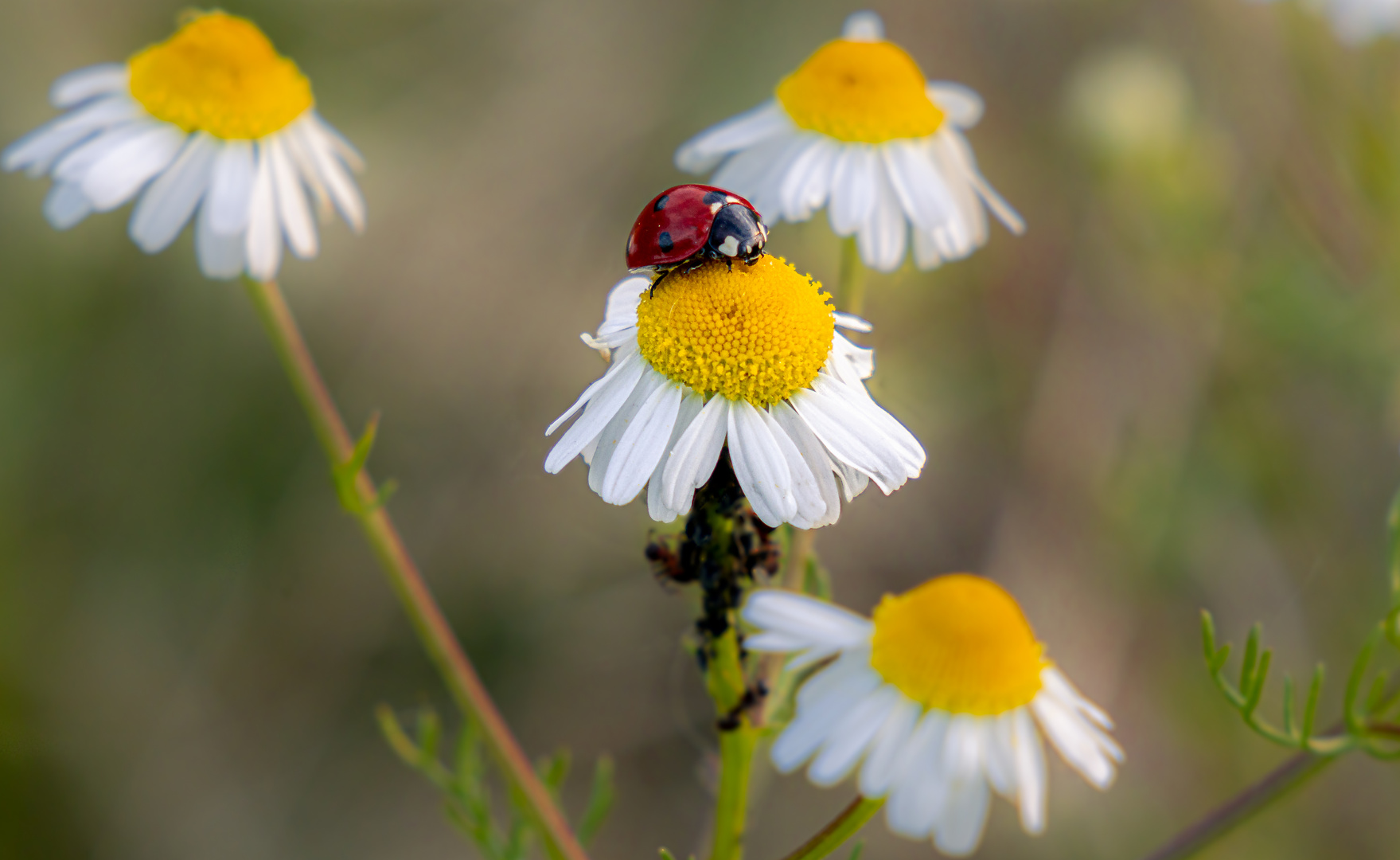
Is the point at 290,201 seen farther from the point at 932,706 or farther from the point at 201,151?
the point at 932,706

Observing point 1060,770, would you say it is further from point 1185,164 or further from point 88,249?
point 88,249

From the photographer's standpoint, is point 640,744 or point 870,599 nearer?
point 640,744

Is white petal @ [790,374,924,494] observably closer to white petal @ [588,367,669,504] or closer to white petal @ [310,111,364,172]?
white petal @ [588,367,669,504]

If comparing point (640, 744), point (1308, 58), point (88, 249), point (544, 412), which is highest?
point (1308, 58)

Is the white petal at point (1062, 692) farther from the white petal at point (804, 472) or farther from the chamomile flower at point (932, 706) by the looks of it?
the white petal at point (804, 472)

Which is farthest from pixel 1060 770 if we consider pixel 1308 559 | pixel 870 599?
pixel 1308 559

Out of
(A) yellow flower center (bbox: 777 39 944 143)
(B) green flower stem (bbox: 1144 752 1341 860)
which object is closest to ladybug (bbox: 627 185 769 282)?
(A) yellow flower center (bbox: 777 39 944 143)

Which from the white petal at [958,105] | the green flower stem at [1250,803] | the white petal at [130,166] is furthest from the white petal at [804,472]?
the white petal at [130,166]

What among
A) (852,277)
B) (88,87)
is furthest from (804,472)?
(88,87)

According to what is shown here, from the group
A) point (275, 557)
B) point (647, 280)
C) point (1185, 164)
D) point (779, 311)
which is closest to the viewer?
point (779, 311)
